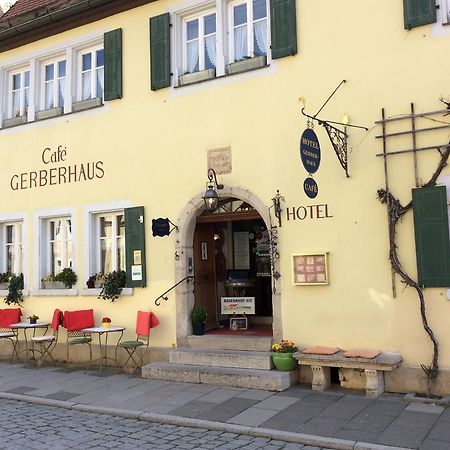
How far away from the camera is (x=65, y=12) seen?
37.1 feet

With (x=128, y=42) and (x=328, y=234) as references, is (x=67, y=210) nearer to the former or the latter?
(x=128, y=42)

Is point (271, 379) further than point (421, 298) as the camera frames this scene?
Yes

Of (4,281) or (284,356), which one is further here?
(4,281)

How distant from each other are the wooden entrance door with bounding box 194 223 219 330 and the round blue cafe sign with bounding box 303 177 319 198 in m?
3.10

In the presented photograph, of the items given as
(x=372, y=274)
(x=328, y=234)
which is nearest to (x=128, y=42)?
(x=328, y=234)

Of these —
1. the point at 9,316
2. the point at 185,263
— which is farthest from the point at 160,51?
the point at 9,316

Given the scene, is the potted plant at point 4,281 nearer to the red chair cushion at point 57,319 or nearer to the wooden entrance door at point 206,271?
the red chair cushion at point 57,319

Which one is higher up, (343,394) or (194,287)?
(194,287)

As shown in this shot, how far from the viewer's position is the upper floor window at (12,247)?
12.5 m

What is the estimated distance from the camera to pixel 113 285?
Answer: 1053 cm

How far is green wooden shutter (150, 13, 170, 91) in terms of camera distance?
10227 millimetres

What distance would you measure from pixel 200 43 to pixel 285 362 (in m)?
5.68

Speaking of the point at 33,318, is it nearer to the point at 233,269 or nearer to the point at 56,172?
the point at 56,172

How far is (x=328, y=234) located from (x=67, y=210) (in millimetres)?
5562
